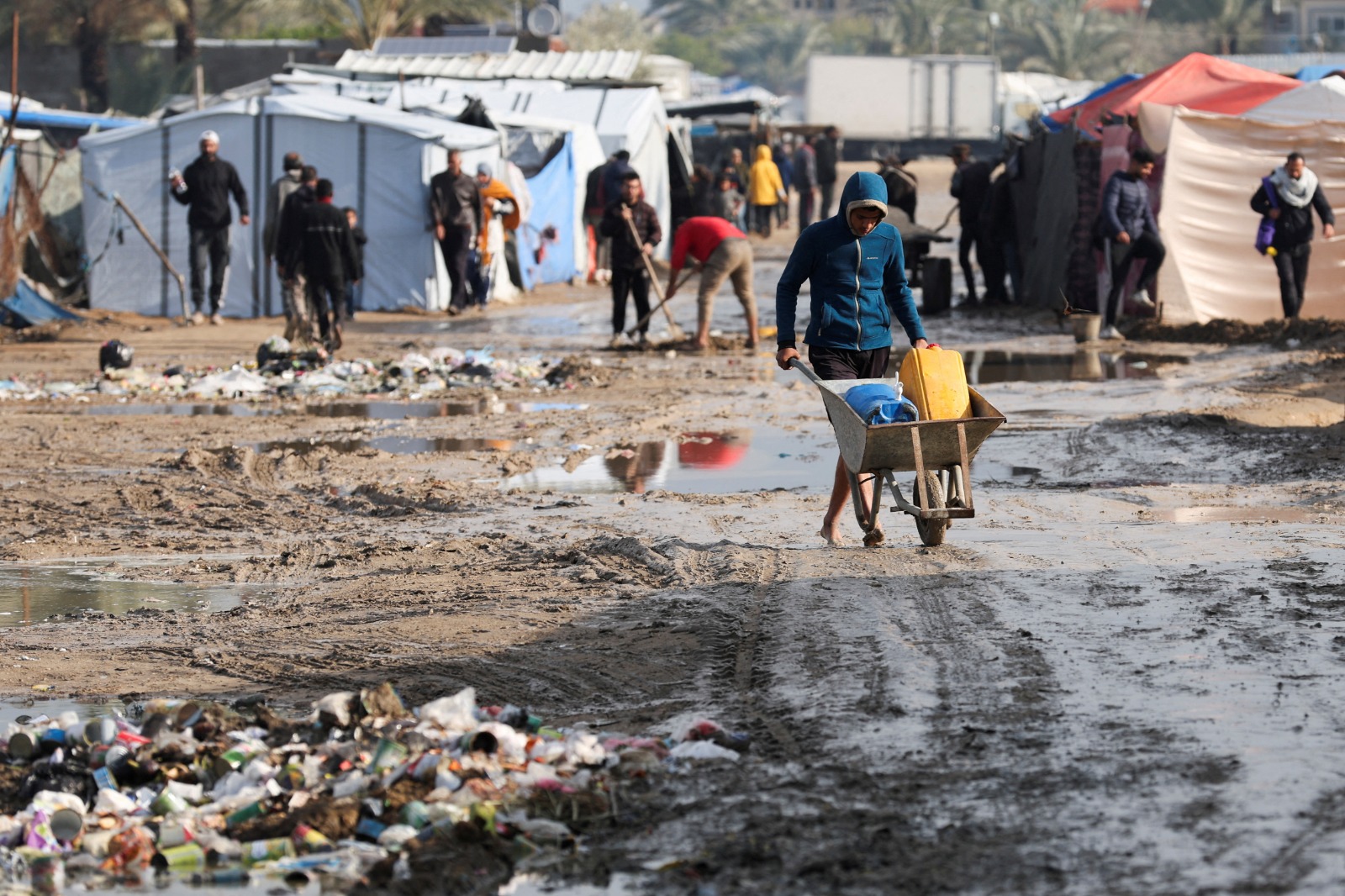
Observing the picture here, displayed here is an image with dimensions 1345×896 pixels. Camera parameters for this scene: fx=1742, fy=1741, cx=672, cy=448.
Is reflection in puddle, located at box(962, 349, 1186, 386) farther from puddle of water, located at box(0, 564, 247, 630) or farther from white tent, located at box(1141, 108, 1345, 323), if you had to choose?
puddle of water, located at box(0, 564, 247, 630)

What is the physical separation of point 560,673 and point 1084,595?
2.15m

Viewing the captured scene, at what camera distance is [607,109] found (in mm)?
29000

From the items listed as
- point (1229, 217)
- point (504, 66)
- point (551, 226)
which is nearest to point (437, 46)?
point (504, 66)

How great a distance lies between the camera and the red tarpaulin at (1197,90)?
1936 centimetres

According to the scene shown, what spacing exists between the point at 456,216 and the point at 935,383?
1436cm

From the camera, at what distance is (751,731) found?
550 centimetres

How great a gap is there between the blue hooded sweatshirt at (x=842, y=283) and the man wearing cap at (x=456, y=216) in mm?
13388

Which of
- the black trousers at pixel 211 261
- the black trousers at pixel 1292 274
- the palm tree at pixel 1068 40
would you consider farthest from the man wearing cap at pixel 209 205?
the palm tree at pixel 1068 40

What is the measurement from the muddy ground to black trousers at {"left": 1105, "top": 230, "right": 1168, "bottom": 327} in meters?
3.89

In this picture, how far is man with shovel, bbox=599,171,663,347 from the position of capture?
1748 cm

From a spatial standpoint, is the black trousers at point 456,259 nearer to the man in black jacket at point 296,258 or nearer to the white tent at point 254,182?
the white tent at point 254,182

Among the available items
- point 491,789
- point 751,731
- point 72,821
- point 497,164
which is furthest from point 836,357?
point 497,164

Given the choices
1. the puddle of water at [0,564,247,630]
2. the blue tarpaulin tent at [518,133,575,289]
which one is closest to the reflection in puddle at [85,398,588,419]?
the puddle of water at [0,564,247,630]

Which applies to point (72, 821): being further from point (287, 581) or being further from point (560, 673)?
point (287, 581)
